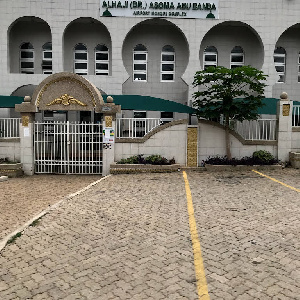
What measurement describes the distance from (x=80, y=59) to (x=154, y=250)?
17.0 m

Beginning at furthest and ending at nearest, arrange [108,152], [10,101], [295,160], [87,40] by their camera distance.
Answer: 1. [87,40]
2. [10,101]
3. [295,160]
4. [108,152]

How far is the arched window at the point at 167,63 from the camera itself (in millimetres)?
19484

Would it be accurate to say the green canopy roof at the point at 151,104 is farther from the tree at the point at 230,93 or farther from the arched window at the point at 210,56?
the arched window at the point at 210,56

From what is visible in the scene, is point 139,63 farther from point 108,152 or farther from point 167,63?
point 108,152

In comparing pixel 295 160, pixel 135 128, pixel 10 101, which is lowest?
pixel 295 160

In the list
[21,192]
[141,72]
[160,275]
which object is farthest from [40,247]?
[141,72]

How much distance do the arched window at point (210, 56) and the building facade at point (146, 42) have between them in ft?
0.21

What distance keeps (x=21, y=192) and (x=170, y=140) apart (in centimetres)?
623

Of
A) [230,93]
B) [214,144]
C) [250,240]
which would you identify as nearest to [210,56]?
[230,93]

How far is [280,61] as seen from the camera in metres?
19.8

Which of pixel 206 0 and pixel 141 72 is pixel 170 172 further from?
pixel 206 0

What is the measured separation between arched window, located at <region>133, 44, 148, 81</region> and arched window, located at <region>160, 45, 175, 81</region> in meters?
1.11

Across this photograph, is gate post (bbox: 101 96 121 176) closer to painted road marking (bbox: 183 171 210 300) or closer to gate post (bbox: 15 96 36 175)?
gate post (bbox: 15 96 36 175)

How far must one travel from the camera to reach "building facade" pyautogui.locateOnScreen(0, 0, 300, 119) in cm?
1769
